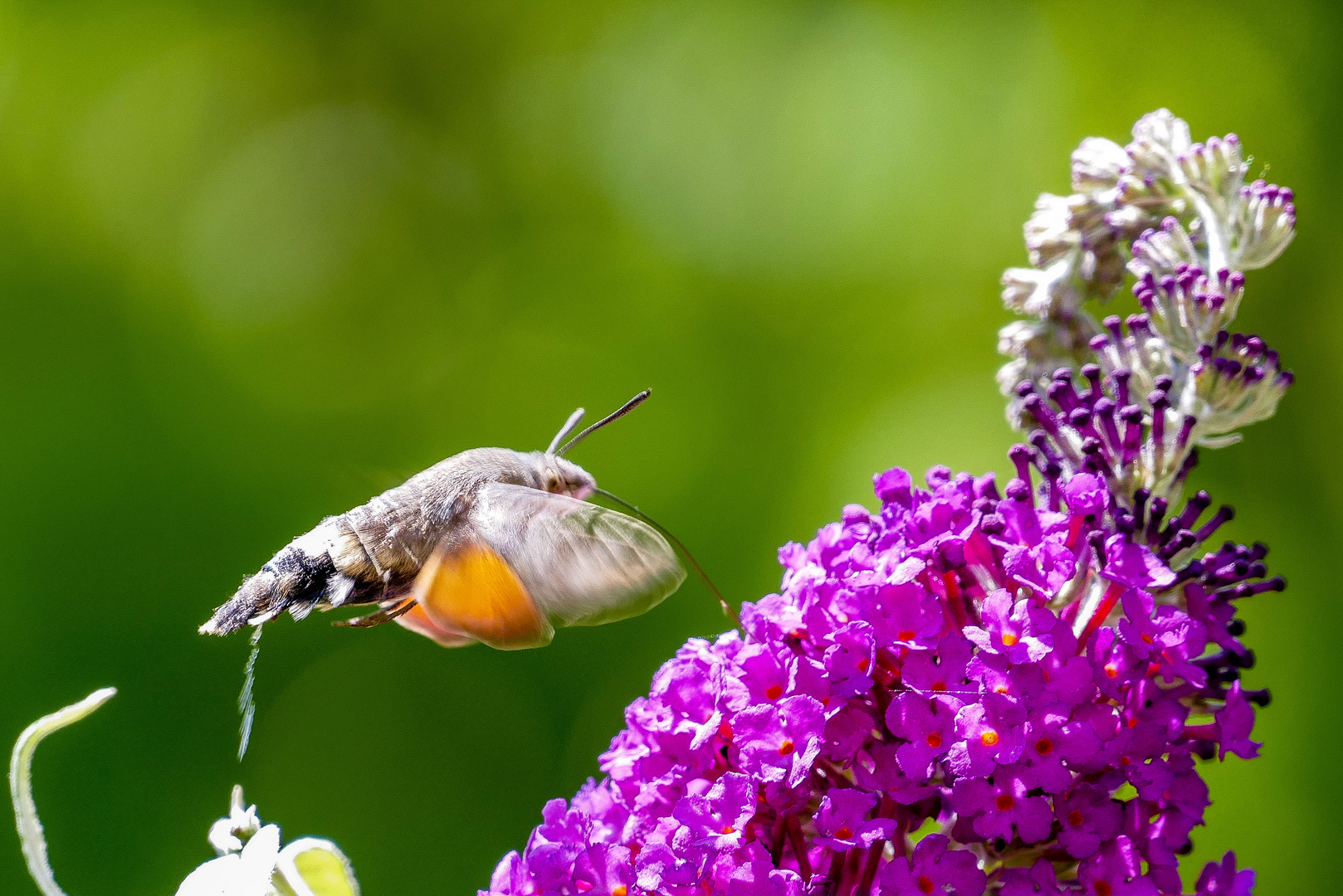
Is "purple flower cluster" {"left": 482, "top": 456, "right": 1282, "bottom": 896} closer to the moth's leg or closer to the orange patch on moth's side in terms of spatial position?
the orange patch on moth's side

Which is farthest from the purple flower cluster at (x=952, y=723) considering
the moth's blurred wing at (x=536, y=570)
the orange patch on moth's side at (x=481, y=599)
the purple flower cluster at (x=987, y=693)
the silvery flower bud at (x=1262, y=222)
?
the silvery flower bud at (x=1262, y=222)

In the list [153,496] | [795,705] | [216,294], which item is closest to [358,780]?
[153,496]

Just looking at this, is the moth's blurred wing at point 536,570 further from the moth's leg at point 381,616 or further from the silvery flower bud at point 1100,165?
the silvery flower bud at point 1100,165

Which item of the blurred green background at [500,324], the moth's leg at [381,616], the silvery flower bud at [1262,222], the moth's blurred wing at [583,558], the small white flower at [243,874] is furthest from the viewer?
the blurred green background at [500,324]

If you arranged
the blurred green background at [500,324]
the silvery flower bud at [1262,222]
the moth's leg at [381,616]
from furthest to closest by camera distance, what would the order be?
the blurred green background at [500,324] → the moth's leg at [381,616] → the silvery flower bud at [1262,222]

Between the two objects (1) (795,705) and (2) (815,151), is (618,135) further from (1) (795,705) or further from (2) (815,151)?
(1) (795,705)

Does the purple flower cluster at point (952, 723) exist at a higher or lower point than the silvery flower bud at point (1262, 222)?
lower
